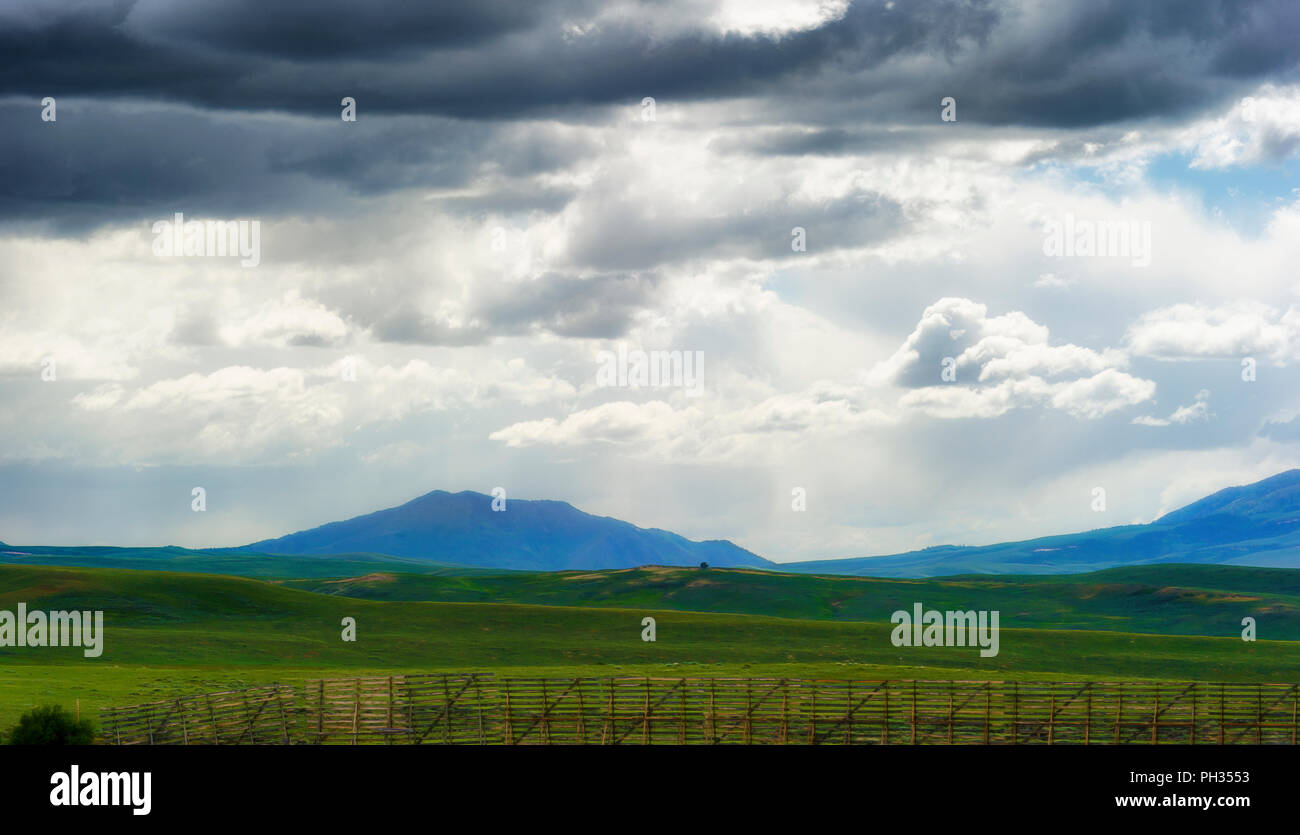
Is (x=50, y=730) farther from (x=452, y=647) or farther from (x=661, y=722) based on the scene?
(x=452, y=647)

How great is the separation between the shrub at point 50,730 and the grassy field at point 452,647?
2294 centimetres

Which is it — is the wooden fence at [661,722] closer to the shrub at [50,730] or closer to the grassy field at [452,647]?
the shrub at [50,730]

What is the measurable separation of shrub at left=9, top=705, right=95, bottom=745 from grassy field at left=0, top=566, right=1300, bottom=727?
22.9m

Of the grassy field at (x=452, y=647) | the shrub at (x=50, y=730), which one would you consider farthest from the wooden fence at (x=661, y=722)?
the grassy field at (x=452, y=647)

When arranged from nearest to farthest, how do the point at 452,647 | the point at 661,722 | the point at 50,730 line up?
the point at 50,730
the point at 661,722
the point at 452,647

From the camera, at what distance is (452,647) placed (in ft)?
454

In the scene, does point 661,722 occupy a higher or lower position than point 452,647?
higher

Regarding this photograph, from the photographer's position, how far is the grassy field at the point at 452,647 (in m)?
112

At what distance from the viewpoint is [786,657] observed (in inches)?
5197

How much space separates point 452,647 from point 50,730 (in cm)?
7607

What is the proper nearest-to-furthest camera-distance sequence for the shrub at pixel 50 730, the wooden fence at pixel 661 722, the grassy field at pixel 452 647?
the shrub at pixel 50 730 → the wooden fence at pixel 661 722 → the grassy field at pixel 452 647

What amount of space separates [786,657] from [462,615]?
48.4 m

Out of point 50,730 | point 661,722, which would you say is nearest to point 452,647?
point 661,722
